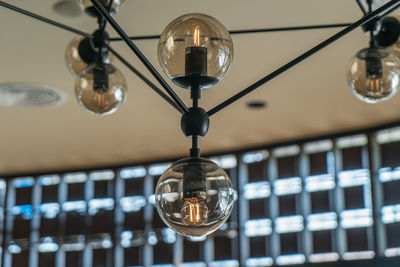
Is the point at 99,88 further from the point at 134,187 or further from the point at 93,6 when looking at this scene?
the point at 134,187

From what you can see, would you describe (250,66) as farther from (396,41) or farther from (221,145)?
(396,41)

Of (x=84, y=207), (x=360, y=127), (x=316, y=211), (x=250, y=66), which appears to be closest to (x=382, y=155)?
(x=360, y=127)

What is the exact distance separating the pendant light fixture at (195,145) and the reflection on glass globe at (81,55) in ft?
3.42

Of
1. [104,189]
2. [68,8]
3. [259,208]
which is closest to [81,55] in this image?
[68,8]

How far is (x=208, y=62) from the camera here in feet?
5.25

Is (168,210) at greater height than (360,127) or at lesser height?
lesser

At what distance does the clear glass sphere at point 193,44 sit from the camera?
5.17ft

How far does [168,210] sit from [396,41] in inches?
51.2

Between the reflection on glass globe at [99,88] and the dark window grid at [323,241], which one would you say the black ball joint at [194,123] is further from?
the dark window grid at [323,241]

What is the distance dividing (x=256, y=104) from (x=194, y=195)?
5.08m

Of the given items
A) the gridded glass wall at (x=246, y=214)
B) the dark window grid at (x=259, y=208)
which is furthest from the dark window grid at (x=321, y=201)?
the dark window grid at (x=259, y=208)

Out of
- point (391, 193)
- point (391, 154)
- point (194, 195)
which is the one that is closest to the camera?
point (194, 195)

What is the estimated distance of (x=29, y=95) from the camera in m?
6.17

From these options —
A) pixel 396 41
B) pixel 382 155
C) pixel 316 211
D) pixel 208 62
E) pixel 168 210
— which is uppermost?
pixel 382 155
